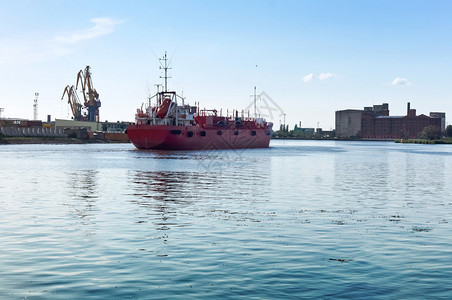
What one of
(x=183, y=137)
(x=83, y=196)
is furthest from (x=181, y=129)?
(x=83, y=196)

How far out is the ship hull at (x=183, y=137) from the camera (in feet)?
338

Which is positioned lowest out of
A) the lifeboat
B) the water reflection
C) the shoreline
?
the water reflection

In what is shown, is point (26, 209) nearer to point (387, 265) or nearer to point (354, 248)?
point (354, 248)

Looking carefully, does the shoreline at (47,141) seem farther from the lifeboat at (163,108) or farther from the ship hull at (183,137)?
the lifeboat at (163,108)

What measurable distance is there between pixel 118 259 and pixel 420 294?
825cm

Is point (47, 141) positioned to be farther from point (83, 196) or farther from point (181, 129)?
point (83, 196)

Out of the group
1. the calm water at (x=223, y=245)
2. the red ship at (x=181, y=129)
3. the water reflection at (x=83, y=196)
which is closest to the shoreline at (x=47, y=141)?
the red ship at (x=181, y=129)

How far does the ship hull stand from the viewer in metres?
103

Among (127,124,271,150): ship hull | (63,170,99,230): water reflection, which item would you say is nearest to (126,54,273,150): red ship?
(127,124,271,150): ship hull

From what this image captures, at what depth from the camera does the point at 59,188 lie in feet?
123

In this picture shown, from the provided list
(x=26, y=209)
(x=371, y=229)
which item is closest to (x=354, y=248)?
(x=371, y=229)

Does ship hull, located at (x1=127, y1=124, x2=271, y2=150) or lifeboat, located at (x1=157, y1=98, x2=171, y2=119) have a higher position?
lifeboat, located at (x1=157, y1=98, x2=171, y2=119)

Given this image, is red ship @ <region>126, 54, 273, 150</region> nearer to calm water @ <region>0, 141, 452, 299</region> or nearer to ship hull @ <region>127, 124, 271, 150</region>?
ship hull @ <region>127, 124, 271, 150</region>

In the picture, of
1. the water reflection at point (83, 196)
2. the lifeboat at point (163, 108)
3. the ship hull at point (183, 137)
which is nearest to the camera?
the water reflection at point (83, 196)
